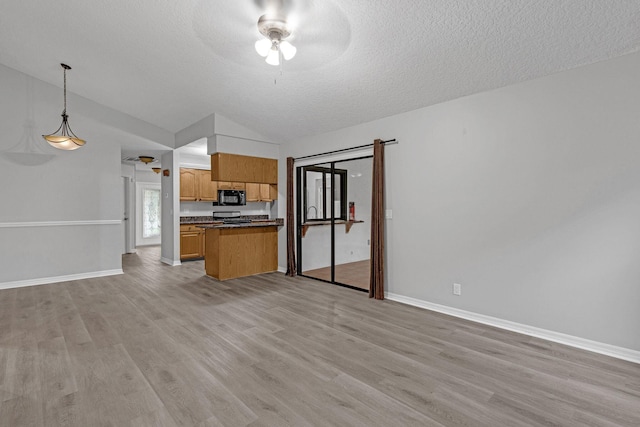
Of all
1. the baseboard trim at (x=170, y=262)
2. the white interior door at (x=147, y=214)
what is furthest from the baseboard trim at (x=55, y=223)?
the white interior door at (x=147, y=214)

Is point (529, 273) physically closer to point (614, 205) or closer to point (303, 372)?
point (614, 205)

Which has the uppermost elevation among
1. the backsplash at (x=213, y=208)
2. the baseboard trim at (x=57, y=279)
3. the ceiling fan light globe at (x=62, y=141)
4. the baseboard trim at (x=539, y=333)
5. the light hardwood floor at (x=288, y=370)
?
the ceiling fan light globe at (x=62, y=141)

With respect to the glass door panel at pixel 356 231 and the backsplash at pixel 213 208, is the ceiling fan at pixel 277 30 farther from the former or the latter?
the backsplash at pixel 213 208

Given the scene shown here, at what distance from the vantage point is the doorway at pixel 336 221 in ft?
16.1

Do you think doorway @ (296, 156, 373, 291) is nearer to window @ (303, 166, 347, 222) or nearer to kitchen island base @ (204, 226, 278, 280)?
window @ (303, 166, 347, 222)

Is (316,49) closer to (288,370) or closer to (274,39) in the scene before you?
(274,39)

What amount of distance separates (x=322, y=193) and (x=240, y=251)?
1.83 meters

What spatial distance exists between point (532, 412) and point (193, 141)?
240 inches

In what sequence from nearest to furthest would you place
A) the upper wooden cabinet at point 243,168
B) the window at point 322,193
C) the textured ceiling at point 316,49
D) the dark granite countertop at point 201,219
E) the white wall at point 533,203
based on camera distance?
the textured ceiling at point 316,49, the white wall at point 533,203, the window at point 322,193, the upper wooden cabinet at point 243,168, the dark granite countertop at point 201,219

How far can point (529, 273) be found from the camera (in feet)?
10.2

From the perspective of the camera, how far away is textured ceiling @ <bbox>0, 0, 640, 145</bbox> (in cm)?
255

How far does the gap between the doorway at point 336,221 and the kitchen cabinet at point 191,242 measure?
2.99 meters

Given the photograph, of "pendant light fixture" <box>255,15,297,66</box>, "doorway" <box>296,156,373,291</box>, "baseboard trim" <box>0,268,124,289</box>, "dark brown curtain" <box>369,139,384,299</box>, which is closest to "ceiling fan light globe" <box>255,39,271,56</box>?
"pendant light fixture" <box>255,15,297,66</box>

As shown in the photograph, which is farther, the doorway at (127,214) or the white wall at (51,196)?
the doorway at (127,214)
